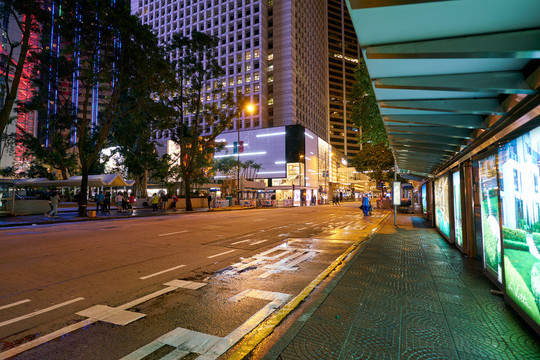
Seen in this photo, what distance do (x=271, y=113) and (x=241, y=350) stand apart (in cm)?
7150

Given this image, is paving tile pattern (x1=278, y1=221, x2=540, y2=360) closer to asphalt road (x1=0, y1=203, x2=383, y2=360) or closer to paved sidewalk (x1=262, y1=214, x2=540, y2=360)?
paved sidewalk (x1=262, y1=214, x2=540, y2=360)

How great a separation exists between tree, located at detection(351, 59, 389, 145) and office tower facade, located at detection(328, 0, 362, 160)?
356 feet

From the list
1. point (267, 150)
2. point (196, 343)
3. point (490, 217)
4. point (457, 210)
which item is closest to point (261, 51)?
point (267, 150)

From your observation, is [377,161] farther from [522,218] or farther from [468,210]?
[522,218]

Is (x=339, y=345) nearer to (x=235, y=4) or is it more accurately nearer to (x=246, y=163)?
(x=246, y=163)

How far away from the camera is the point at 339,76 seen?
419ft

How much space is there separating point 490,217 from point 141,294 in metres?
6.27

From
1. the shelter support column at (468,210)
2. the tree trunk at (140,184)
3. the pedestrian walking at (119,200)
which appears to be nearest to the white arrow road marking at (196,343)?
the shelter support column at (468,210)

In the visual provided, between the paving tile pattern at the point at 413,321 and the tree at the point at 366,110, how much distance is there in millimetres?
11145

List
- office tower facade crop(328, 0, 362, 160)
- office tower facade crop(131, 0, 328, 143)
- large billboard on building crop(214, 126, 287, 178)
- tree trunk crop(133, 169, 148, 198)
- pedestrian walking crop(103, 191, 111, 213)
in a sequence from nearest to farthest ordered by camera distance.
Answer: pedestrian walking crop(103, 191, 111, 213) < tree trunk crop(133, 169, 148, 198) < large billboard on building crop(214, 126, 287, 178) < office tower facade crop(131, 0, 328, 143) < office tower facade crop(328, 0, 362, 160)

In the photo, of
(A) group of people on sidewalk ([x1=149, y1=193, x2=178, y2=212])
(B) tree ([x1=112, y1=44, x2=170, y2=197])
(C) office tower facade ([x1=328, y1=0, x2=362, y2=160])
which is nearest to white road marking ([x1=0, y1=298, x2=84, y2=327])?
(B) tree ([x1=112, y1=44, x2=170, y2=197])

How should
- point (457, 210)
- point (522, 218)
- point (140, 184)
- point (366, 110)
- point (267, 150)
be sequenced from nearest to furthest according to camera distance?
point (522, 218), point (457, 210), point (366, 110), point (140, 184), point (267, 150)

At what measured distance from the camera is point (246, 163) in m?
64.9

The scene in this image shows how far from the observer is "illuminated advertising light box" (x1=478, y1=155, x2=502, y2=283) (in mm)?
4465
